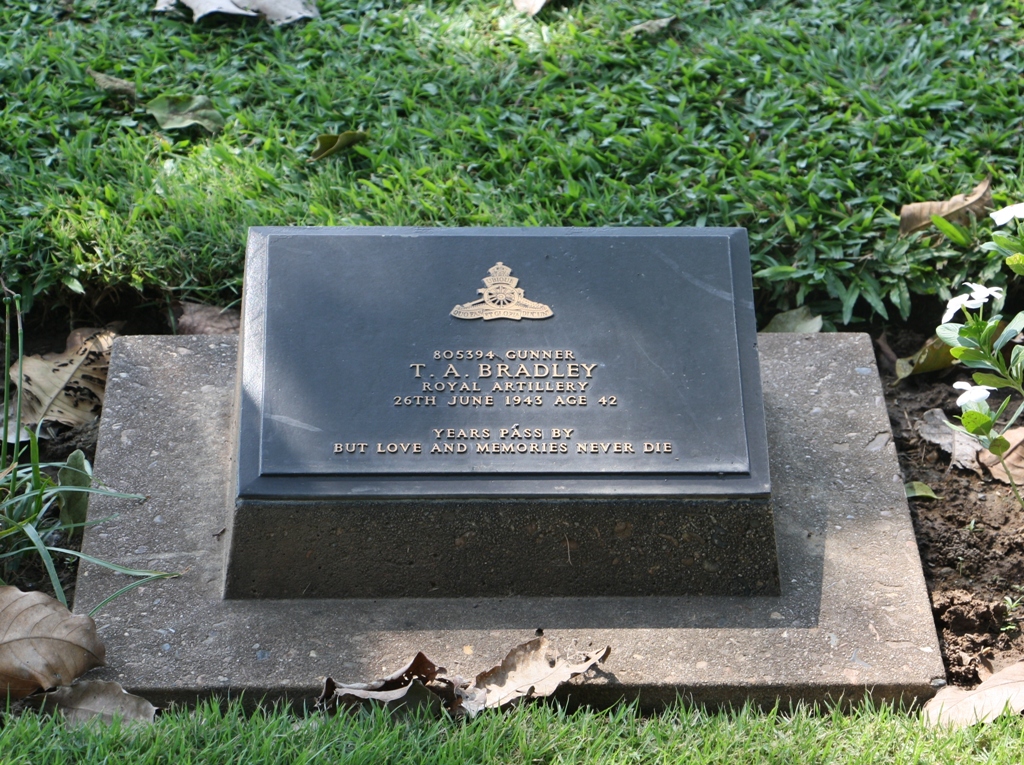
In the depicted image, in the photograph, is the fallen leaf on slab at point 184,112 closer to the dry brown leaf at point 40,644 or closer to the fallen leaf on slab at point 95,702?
the dry brown leaf at point 40,644

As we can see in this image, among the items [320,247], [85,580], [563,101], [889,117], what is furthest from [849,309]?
[85,580]

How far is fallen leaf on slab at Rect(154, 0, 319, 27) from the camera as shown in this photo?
4.50m

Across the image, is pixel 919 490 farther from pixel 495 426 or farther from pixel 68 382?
pixel 68 382

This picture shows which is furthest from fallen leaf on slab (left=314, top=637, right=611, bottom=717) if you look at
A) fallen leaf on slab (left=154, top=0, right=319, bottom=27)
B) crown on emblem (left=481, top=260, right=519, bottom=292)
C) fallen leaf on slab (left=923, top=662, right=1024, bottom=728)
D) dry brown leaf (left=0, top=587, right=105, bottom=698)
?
fallen leaf on slab (left=154, top=0, right=319, bottom=27)

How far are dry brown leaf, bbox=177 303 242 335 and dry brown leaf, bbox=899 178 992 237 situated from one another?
2164 millimetres

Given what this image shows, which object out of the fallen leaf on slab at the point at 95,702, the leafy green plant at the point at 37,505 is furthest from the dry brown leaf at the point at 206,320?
the fallen leaf on slab at the point at 95,702

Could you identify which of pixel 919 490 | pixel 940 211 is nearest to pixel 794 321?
pixel 940 211

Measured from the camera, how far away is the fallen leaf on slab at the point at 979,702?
2371 millimetres

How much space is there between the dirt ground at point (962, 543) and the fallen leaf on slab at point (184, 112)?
2.57 m

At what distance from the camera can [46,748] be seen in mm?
2143

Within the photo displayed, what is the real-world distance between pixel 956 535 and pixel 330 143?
243 cm

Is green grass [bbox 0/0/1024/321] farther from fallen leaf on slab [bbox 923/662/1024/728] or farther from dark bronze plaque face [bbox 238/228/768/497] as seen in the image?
fallen leaf on slab [bbox 923/662/1024/728]

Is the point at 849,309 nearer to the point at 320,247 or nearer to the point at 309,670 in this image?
the point at 320,247

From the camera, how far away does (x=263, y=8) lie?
454 cm
